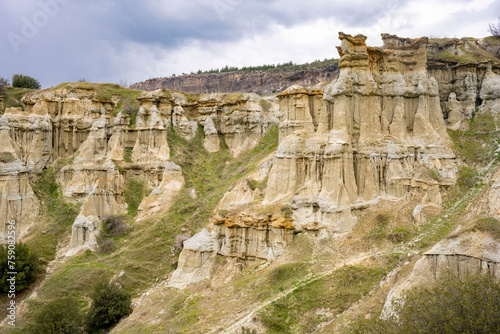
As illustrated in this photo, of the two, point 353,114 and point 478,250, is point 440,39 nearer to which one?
point 353,114

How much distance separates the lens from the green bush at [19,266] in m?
31.9

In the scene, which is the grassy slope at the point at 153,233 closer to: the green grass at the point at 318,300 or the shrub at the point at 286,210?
the shrub at the point at 286,210

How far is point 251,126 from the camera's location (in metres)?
49.9

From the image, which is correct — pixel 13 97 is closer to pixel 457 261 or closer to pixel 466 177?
pixel 466 177

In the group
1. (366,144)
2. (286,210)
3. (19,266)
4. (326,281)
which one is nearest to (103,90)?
(19,266)

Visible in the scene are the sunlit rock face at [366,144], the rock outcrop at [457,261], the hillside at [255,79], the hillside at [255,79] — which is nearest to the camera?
the rock outcrop at [457,261]

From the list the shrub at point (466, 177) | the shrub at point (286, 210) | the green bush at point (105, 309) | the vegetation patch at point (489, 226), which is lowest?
the green bush at point (105, 309)

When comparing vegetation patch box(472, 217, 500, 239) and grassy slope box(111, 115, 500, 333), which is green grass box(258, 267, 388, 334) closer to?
grassy slope box(111, 115, 500, 333)

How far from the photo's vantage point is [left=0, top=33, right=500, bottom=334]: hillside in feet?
68.3

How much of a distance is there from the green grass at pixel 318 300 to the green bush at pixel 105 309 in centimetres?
1372

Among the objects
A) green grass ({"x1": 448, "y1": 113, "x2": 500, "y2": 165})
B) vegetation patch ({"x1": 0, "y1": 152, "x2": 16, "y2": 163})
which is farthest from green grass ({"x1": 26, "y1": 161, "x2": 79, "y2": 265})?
green grass ({"x1": 448, "y1": 113, "x2": 500, "y2": 165})

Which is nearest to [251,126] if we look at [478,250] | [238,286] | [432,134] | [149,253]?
[149,253]

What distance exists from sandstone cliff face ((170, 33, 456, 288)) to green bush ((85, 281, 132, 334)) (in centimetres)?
426

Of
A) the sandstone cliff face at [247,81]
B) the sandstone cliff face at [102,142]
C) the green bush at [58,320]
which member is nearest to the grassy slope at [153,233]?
the sandstone cliff face at [102,142]
